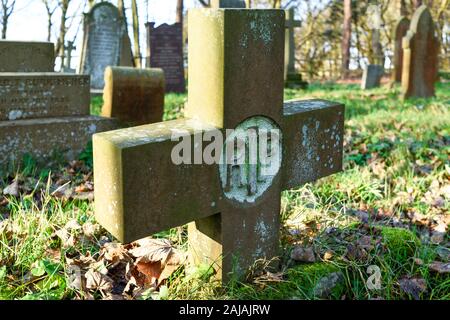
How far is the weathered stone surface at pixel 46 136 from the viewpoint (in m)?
5.45

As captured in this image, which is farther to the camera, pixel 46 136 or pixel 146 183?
pixel 46 136

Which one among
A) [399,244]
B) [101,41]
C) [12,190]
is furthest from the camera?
[101,41]

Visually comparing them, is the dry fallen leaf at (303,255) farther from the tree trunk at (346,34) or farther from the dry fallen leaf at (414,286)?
the tree trunk at (346,34)

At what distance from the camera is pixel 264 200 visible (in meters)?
2.72

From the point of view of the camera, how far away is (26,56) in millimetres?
6770

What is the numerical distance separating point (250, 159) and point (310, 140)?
0.51 m

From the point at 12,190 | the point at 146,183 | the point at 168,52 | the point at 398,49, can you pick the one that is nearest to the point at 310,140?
the point at 146,183

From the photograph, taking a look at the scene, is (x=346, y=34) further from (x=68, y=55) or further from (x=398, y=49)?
(x=68, y=55)

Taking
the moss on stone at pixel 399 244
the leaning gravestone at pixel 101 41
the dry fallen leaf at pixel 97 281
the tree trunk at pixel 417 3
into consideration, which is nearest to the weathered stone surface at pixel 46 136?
the dry fallen leaf at pixel 97 281

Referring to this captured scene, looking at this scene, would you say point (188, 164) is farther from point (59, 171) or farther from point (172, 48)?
point (172, 48)

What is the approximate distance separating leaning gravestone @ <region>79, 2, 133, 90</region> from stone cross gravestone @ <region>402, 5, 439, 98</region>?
668 centimetres
